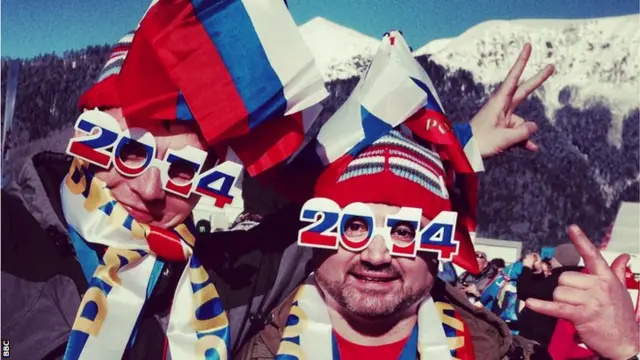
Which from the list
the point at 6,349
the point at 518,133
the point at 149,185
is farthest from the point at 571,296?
the point at 6,349

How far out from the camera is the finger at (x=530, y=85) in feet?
7.57

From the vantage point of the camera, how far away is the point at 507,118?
2.31m

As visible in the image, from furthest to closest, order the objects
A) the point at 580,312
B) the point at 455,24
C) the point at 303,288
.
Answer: the point at 455,24 < the point at 303,288 < the point at 580,312

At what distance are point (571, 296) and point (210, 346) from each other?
93 centimetres

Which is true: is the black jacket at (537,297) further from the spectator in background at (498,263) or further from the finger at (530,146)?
the finger at (530,146)

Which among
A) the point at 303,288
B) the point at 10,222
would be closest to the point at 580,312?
the point at 303,288

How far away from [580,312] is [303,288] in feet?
2.36

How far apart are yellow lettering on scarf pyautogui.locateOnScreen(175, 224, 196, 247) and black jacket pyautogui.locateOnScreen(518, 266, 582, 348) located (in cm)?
101

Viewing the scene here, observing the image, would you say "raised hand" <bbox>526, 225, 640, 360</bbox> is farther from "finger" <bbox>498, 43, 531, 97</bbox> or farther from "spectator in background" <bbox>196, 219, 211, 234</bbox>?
"spectator in background" <bbox>196, 219, 211, 234</bbox>

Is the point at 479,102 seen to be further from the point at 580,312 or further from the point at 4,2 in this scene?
the point at 4,2

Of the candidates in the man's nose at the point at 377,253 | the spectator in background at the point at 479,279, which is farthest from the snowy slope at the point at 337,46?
the spectator in background at the point at 479,279

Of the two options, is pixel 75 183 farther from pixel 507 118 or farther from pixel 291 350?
pixel 507 118

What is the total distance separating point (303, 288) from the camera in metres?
2.10

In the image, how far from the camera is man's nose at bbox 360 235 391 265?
196cm
